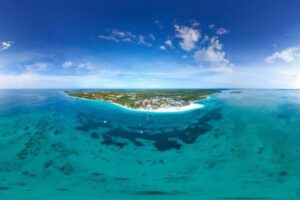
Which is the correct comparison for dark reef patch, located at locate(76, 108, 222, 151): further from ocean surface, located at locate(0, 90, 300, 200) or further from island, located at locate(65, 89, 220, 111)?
island, located at locate(65, 89, 220, 111)

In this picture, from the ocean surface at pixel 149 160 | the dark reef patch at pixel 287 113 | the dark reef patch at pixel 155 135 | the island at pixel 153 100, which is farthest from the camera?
the island at pixel 153 100

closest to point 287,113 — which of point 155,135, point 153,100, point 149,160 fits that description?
point 153,100

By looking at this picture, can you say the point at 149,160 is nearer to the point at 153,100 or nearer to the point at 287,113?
the point at 287,113

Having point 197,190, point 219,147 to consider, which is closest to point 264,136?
point 219,147

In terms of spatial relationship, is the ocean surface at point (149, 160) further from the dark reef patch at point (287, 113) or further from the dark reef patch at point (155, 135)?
the dark reef patch at point (287, 113)

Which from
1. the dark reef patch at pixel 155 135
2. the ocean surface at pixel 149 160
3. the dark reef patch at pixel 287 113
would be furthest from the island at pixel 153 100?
the dark reef patch at pixel 287 113

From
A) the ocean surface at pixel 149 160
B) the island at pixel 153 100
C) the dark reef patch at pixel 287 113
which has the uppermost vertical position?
the island at pixel 153 100

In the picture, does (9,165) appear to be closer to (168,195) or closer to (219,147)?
(168,195)

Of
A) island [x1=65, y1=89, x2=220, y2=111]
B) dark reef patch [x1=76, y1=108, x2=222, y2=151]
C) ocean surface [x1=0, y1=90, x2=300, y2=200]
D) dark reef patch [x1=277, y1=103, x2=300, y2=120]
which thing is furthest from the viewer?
island [x1=65, y1=89, x2=220, y2=111]

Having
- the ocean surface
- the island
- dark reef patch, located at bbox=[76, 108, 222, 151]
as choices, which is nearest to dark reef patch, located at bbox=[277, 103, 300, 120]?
the ocean surface
